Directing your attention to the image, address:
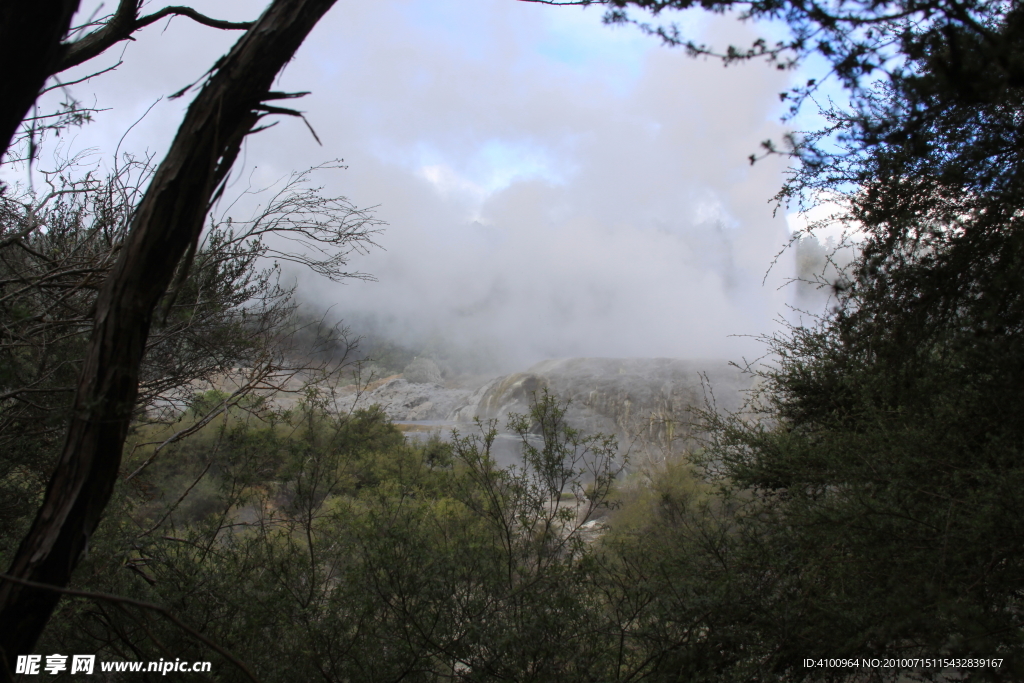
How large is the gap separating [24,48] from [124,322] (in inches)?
33.4

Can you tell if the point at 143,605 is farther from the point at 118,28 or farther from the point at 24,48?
the point at 118,28

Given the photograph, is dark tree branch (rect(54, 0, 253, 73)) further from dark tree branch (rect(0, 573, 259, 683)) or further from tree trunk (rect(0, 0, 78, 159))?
dark tree branch (rect(0, 573, 259, 683))

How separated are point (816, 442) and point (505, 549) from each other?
12.5 feet

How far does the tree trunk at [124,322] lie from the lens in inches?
66.6

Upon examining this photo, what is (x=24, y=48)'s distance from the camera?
175 centimetres

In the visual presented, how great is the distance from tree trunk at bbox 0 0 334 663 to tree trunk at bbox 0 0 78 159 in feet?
1.43

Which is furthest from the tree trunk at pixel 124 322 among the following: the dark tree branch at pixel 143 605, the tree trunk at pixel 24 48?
the tree trunk at pixel 24 48

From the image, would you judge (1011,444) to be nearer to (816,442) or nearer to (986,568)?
(986,568)

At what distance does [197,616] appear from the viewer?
375 centimetres

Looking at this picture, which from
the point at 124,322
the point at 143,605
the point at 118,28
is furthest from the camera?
the point at 118,28

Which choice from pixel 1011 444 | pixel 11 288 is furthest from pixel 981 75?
pixel 11 288

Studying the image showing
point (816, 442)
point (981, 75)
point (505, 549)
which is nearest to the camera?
point (981, 75)

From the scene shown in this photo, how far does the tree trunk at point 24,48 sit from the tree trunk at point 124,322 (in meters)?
0.44

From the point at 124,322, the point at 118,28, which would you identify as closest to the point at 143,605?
the point at 124,322
